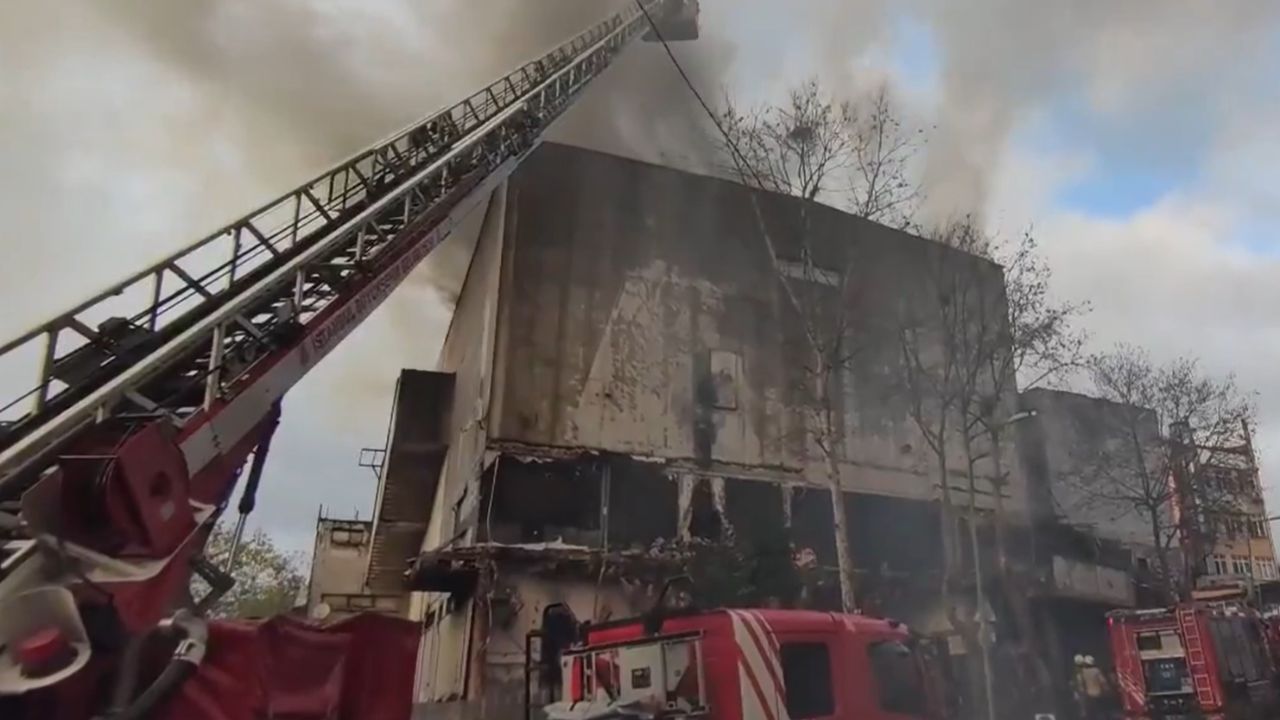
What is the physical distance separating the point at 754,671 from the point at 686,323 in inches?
660

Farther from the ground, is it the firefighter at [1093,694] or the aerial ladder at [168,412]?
the aerial ladder at [168,412]

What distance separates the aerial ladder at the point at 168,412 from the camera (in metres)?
3.96

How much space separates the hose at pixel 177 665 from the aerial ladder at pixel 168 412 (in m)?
0.20

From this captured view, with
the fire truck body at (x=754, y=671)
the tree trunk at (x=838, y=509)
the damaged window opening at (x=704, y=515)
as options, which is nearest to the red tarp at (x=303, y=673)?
the fire truck body at (x=754, y=671)

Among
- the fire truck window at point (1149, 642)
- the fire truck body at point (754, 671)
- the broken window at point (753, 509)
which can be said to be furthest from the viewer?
the broken window at point (753, 509)

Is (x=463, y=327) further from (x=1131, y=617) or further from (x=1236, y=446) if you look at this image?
(x=1236, y=446)

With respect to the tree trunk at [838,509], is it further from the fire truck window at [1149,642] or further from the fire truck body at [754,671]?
the fire truck body at [754,671]

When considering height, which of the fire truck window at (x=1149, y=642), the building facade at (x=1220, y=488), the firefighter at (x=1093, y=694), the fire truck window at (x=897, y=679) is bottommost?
the firefighter at (x=1093, y=694)

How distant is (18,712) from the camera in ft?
12.2

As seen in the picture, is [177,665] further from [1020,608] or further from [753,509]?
[1020,608]

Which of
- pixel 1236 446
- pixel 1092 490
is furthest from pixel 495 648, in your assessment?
pixel 1236 446

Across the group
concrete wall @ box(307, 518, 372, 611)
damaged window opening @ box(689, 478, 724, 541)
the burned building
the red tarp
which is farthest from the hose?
concrete wall @ box(307, 518, 372, 611)

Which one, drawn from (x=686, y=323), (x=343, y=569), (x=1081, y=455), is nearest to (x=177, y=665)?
(x=686, y=323)

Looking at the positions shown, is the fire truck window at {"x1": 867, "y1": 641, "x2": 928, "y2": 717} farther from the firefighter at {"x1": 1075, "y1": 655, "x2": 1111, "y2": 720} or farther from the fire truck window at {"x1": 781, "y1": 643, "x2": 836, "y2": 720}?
the firefighter at {"x1": 1075, "y1": 655, "x2": 1111, "y2": 720}
